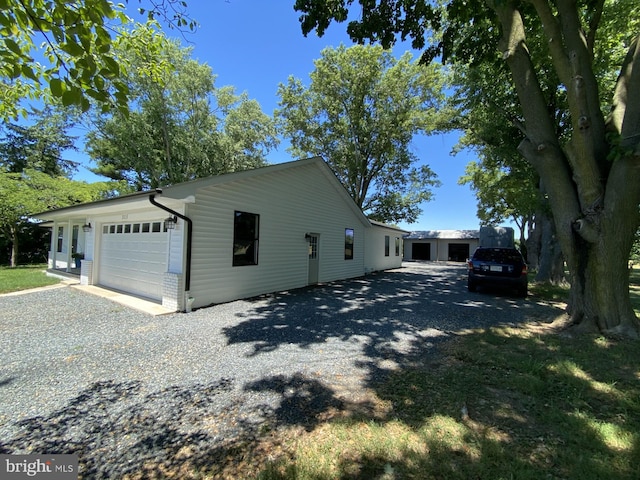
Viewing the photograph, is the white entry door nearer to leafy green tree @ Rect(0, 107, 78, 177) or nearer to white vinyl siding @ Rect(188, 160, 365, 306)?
white vinyl siding @ Rect(188, 160, 365, 306)

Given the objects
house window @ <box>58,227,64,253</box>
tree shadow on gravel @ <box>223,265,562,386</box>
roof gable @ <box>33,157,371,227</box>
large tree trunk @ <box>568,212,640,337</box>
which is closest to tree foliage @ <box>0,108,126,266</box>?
house window @ <box>58,227,64,253</box>

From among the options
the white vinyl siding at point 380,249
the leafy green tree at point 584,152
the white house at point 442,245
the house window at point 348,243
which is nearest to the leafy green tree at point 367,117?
the white vinyl siding at point 380,249

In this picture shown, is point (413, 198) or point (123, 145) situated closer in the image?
point (123, 145)

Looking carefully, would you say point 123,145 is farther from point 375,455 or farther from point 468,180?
point 468,180

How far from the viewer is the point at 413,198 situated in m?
23.5

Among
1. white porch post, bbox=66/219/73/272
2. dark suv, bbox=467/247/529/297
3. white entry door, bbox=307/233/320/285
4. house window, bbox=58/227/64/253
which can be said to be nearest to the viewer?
dark suv, bbox=467/247/529/297

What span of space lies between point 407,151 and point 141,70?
19.5 metres

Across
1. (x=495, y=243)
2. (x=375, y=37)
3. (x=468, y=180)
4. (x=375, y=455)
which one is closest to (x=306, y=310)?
(x=375, y=455)

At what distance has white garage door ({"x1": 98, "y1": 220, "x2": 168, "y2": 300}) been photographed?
791cm

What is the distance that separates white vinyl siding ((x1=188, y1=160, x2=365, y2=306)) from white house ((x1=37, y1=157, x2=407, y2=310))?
0.03m

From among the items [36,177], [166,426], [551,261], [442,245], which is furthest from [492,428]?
[442,245]

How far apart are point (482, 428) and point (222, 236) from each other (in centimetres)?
682

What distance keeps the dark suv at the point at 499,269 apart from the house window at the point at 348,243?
5.50 m

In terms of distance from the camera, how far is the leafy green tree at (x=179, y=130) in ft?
62.0
